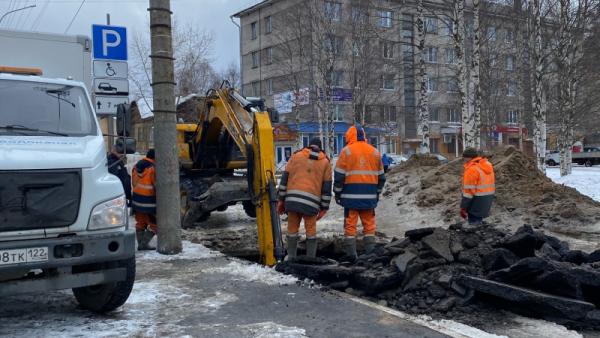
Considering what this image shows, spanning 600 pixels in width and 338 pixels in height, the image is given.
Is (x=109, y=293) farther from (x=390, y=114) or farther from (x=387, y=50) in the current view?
(x=390, y=114)

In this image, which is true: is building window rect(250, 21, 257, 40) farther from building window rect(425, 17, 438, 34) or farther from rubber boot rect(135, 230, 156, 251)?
rubber boot rect(135, 230, 156, 251)

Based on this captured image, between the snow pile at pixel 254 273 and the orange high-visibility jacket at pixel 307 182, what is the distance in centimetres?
104

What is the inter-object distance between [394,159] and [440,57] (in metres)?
8.42

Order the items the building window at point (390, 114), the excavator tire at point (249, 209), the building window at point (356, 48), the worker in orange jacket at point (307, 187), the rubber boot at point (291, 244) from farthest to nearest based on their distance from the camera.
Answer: the building window at point (390, 114) → the building window at point (356, 48) → the excavator tire at point (249, 209) → the rubber boot at point (291, 244) → the worker in orange jacket at point (307, 187)

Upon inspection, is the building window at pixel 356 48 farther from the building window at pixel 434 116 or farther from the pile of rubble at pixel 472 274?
the building window at pixel 434 116

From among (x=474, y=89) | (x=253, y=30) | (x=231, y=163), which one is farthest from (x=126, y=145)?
(x=253, y=30)

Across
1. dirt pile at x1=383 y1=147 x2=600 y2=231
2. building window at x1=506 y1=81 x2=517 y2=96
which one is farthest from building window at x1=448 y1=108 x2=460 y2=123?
dirt pile at x1=383 y1=147 x2=600 y2=231

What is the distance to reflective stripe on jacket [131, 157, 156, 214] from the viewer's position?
9516 mm

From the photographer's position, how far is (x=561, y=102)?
26328 millimetres

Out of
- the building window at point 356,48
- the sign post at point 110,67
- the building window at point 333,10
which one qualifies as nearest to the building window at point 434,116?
the building window at point 356,48

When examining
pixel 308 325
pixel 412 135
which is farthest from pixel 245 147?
pixel 412 135

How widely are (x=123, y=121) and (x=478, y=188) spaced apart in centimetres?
600

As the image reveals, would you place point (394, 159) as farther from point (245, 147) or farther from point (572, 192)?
point (245, 147)

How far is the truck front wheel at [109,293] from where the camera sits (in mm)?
5602
